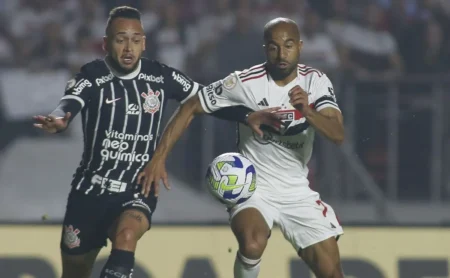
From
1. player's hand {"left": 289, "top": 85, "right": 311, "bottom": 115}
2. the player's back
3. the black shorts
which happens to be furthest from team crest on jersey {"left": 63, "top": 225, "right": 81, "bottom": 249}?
player's hand {"left": 289, "top": 85, "right": 311, "bottom": 115}

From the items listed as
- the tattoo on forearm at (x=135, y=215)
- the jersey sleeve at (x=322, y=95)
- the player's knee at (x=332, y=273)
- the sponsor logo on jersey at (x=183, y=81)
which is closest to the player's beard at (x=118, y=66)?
the sponsor logo on jersey at (x=183, y=81)

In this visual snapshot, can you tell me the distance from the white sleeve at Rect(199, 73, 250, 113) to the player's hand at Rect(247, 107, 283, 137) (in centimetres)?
28

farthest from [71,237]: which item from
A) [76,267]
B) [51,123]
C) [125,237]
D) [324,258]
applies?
[324,258]

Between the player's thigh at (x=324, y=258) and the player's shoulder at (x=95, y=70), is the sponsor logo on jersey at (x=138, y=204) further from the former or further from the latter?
the player's thigh at (x=324, y=258)

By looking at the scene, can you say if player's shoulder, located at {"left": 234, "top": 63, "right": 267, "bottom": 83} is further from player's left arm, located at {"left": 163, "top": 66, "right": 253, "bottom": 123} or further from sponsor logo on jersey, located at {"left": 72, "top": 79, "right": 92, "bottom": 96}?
sponsor logo on jersey, located at {"left": 72, "top": 79, "right": 92, "bottom": 96}

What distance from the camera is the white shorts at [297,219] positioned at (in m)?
6.46

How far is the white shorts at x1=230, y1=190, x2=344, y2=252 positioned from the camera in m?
6.46

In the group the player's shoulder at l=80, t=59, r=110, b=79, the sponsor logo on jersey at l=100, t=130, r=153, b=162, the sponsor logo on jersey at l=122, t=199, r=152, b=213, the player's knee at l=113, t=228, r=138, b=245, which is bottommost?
the player's knee at l=113, t=228, r=138, b=245

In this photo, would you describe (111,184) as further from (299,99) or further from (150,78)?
(299,99)

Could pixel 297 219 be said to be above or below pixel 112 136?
below

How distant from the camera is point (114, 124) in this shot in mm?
6191

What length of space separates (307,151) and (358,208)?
10.8 feet

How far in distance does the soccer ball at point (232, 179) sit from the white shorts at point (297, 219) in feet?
0.29

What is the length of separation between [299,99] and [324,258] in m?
1.11
